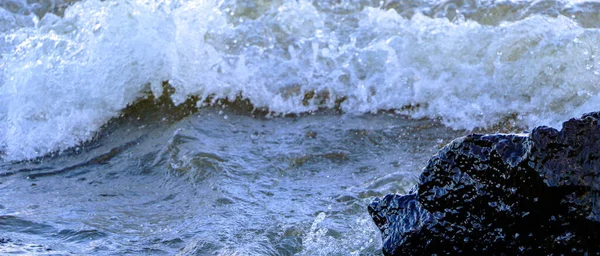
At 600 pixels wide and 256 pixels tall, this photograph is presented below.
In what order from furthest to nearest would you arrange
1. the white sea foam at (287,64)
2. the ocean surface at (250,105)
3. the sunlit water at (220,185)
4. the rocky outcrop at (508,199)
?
the white sea foam at (287,64), the ocean surface at (250,105), the sunlit water at (220,185), the rocky outcrop at (508,199)

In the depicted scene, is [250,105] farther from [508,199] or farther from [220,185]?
[508,199]

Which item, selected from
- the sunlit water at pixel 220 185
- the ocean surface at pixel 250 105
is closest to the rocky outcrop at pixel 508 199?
the sunlit water at pixel 220 185

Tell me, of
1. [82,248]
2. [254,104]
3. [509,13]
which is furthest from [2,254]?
[509,13]

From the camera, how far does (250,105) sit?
5.22 meters

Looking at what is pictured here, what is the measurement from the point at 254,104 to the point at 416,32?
1.14 metres

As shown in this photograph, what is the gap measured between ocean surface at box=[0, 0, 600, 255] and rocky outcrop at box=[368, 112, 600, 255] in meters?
0.55

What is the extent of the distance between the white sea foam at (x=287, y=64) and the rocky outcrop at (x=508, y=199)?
238cm

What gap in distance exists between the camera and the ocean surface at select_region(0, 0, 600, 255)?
3299 mm

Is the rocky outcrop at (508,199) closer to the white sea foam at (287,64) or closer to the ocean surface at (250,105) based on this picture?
the ocean surface at (250,105)

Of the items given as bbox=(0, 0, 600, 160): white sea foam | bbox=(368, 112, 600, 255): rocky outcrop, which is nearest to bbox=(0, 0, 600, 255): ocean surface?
bbox=(0, 0, 600, 160): white sea foam

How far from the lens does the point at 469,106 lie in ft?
15.5

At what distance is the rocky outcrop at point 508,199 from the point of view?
6.76ft

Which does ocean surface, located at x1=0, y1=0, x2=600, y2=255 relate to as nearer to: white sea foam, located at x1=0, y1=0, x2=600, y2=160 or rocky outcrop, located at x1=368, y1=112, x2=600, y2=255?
white sea foam, located at x1=0, y1=0, x2=600, y2=160

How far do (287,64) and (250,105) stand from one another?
394mm
